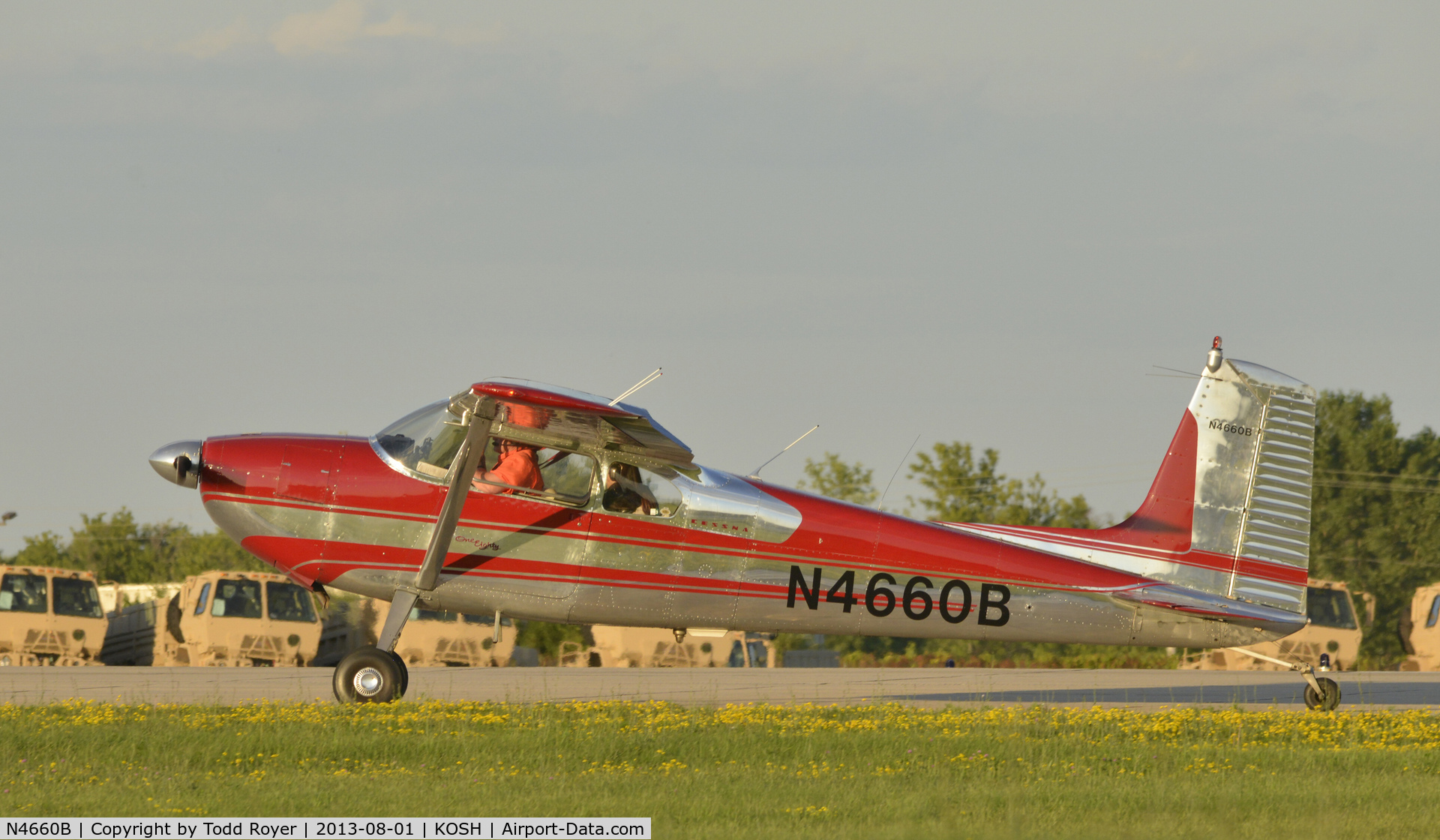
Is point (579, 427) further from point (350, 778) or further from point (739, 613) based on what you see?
point (350, 778)

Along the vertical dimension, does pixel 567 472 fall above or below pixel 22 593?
above

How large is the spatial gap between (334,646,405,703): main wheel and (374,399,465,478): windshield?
1624mm

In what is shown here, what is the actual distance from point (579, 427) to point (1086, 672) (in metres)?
12.9

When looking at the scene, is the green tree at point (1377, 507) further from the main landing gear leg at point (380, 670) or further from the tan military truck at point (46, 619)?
the main landing gear leg at point (380, 670)

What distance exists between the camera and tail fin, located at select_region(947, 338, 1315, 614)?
41.8 feet

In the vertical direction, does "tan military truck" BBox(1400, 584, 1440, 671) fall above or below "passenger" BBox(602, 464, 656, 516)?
below

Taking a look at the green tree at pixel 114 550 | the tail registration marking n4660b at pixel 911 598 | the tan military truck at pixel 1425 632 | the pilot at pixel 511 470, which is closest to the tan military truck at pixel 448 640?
the pilot at pixel 511 470

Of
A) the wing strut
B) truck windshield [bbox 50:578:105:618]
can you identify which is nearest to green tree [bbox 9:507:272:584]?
truck windshield [bbox 50:578:105:618]

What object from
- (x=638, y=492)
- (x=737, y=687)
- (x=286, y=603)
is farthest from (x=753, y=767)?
(x=286, y=603)

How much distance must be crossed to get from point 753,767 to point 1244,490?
246 inches

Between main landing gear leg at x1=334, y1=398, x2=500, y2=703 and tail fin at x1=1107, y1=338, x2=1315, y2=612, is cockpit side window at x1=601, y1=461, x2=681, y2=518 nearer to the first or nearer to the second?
main landing gear leg at x1=334, y1=398, x2=500, y2=703

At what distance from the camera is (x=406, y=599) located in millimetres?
11766

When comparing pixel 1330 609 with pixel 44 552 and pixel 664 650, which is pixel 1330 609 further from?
pixel 44 552

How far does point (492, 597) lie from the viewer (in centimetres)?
1201
